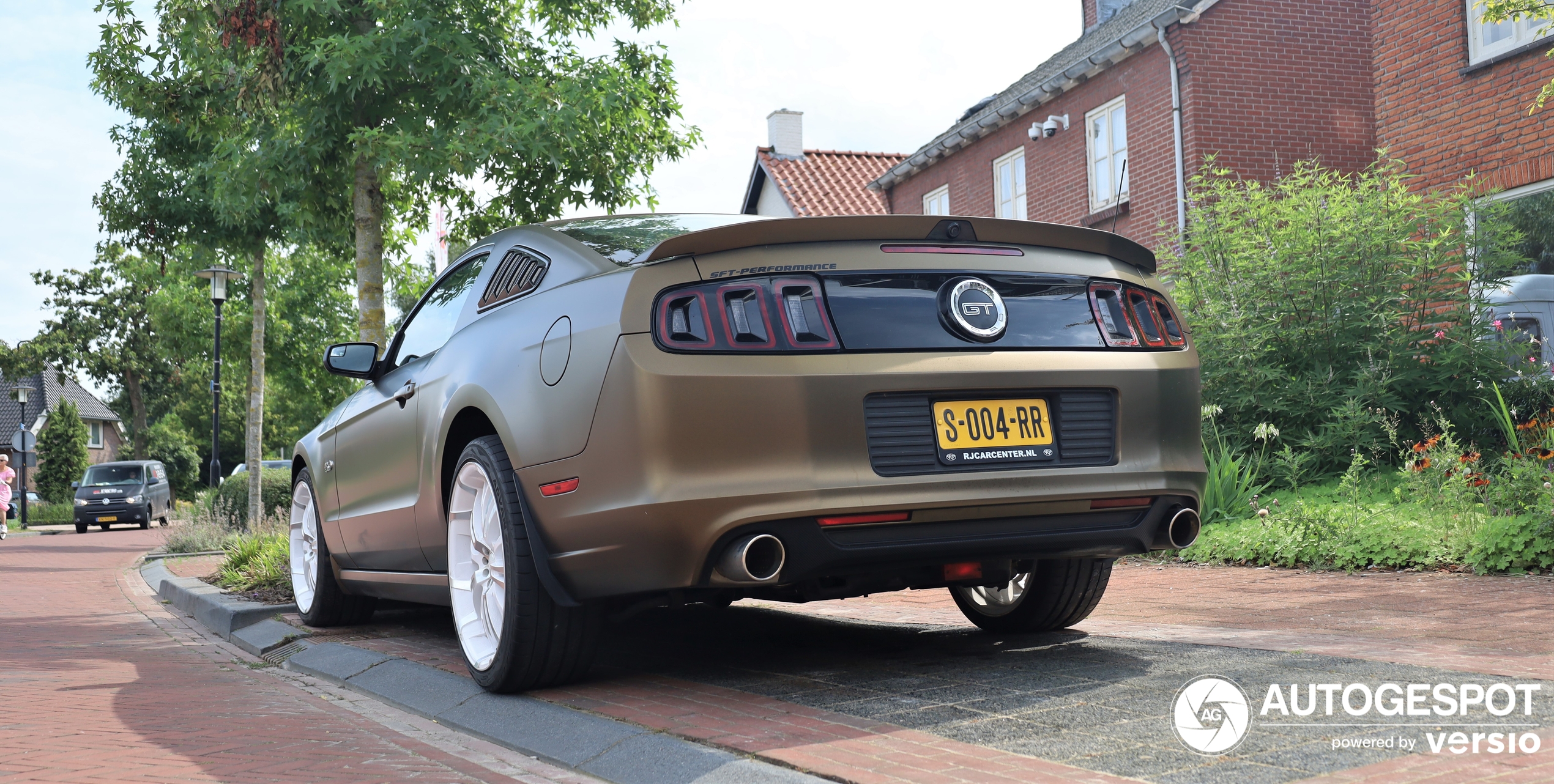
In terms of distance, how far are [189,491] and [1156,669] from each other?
6507 centimetres

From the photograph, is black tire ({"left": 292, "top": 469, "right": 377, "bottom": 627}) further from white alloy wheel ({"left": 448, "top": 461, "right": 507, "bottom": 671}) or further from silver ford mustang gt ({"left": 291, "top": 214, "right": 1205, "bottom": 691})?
silver ford mustang gt ({"left": 291, "top": 214, "right": 1205, "bottom": 691})

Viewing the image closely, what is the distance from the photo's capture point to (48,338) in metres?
54.7

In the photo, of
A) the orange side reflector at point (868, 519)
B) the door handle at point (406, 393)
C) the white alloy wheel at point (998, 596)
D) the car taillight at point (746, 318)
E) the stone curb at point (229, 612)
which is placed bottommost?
the stone curb at point (229, 612)

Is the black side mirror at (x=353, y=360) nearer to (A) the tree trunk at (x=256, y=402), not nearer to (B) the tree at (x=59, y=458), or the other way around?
(A) the tree trunk at (x=256, y=402)

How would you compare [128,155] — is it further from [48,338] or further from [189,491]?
[189,491]

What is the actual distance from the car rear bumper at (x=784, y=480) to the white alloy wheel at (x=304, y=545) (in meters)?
3.30

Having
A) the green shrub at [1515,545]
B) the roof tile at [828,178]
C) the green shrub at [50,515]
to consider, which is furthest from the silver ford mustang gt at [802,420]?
the green shrub at [50,515]

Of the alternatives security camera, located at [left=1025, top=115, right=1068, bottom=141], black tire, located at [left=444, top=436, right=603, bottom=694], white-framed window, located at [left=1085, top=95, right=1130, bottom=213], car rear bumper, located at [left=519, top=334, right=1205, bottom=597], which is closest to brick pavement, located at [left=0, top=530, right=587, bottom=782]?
black tire, located at [left=444, top=436, right=603, bottom=694]

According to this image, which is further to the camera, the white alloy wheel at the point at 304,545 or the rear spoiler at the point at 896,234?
the white alloy wheel at the point at 304,545

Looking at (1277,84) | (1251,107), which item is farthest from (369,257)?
(1277,84)

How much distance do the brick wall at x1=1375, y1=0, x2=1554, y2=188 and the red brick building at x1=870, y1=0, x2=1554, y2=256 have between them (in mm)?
16

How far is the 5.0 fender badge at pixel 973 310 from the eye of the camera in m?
3.79

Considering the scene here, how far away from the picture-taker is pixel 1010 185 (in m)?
21.1

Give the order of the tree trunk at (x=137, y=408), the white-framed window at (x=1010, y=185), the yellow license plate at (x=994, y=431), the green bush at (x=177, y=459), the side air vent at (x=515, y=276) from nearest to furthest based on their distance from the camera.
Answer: the yellow license plate at (x=994, y=431) → the side air vent at (x=515, y=276) → the white-framed window at (x=1010, y=185) → the tree trunk at (x=137, y=408) → the green bush at (x=177, y=459)
